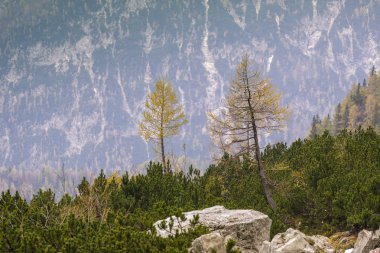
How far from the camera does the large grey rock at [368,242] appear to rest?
11500 mm

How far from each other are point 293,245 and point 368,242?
5.68 feet

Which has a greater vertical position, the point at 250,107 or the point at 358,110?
the point at 358,110

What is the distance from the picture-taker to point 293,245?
1150cm

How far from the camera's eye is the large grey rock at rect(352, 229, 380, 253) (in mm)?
11500

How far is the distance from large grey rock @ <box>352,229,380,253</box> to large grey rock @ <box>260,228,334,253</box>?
0.83 m

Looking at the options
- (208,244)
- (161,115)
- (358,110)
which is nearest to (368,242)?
(208,244)

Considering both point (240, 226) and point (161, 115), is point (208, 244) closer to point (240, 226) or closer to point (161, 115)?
point (240, 226)

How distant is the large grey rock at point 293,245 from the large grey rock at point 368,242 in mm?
833

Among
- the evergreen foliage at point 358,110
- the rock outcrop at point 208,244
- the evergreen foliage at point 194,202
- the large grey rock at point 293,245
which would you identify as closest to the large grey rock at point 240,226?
the large grey rock at point 293,245

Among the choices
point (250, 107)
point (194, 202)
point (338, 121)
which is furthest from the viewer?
point (338, 121)

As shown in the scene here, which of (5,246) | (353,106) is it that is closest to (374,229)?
(5,246)

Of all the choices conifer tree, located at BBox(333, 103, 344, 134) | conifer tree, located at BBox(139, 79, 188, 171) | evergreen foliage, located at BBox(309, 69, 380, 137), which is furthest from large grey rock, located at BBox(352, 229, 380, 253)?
conifer tree, located at BBox(333, 103, 344, 134)

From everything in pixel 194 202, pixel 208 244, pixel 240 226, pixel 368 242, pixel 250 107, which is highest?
pixel 250 107

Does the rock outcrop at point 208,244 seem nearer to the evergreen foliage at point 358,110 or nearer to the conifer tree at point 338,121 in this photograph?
the evergreen foliage at point 358,110
